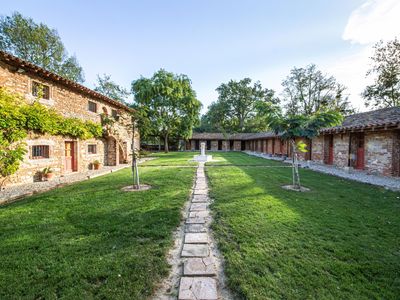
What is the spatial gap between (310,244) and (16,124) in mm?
10446

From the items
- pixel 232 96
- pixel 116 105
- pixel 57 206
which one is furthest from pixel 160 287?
pixel 232 96

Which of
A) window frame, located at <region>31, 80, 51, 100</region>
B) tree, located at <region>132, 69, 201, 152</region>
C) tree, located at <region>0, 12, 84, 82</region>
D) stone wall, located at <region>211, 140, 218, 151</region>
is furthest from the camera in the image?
stone wall, located at <region>211, 140, 218, 151</region>

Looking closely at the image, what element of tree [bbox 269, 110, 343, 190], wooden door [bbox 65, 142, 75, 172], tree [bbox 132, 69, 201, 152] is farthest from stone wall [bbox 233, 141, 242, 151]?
tree [bbox 269, 110, 343, 190]

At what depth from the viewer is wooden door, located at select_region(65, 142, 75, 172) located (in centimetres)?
1103

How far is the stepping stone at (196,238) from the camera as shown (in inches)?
140

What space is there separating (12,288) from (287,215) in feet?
16.1

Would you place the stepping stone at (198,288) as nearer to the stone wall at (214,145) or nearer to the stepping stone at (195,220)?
the stepping stone at (195,220)

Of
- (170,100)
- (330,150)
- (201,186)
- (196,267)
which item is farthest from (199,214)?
(170,100)

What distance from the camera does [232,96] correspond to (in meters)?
44.3

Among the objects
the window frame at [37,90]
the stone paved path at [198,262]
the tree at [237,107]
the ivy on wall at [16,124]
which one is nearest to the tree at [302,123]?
the stone paved path at [198,262]

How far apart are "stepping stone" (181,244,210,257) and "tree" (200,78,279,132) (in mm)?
40100

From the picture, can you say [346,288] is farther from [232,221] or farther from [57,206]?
[57,206]

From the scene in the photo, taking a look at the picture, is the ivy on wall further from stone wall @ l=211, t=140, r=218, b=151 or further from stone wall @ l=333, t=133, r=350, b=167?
stone wall @ l=211, t=140, r=218, b=151

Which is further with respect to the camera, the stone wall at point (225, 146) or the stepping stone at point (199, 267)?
the stone wall at point (225, 146)
